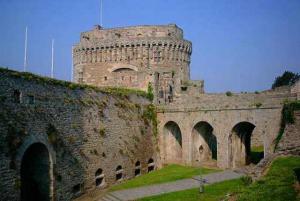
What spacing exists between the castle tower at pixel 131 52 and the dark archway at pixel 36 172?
19.6 meters

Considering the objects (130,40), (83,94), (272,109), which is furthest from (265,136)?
(130,40)

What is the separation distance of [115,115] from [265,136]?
12.0 meters

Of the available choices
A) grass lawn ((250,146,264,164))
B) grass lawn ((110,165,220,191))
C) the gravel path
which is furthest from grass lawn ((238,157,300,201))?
grass lawn ((250,146,264,164))

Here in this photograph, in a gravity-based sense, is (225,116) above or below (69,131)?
above

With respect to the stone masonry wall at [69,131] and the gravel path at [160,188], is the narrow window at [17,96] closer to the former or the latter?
the stone masonry wall at [69,131]

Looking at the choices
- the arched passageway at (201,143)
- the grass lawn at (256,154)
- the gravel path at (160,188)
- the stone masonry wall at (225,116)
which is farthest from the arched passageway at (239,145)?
the gravel path at (160,188)

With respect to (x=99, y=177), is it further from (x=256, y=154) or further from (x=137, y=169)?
(x=256, y=154)

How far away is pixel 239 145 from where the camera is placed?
105ft

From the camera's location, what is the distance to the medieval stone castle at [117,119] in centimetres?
2022

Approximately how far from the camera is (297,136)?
22.4 meters

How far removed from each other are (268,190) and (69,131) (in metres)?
14.0

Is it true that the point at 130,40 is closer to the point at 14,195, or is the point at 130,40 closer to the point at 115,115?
the point at 115,115

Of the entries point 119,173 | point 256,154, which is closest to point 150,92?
point 119,173

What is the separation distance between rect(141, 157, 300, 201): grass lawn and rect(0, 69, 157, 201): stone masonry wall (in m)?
5.34
